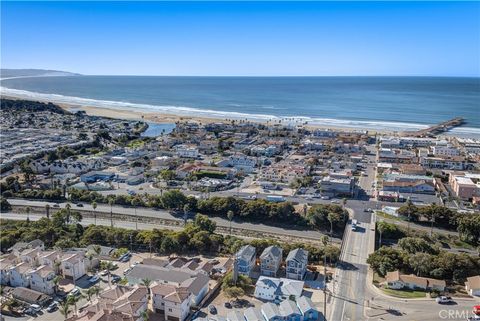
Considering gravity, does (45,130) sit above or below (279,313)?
above

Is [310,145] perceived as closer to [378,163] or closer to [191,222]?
[378,163]

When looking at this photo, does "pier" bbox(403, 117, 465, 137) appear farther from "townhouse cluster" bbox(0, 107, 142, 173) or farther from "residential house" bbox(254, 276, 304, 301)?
"residential house" bbox(254, 276, 304, 301)

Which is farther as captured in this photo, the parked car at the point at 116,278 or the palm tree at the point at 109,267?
the palm tree at the point at 109,267

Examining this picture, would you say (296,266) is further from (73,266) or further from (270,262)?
(73,266)

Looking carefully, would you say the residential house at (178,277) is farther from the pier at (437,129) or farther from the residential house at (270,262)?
the pier at (437,129)

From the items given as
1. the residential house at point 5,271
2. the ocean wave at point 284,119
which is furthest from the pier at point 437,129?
the residential house at point 5,271

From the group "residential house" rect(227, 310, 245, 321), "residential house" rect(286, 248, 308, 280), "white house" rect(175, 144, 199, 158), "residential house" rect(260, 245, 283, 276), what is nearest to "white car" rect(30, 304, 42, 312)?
"residential house" rect(227, 310, 245, 321)

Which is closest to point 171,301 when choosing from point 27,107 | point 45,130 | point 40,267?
point 40,267
